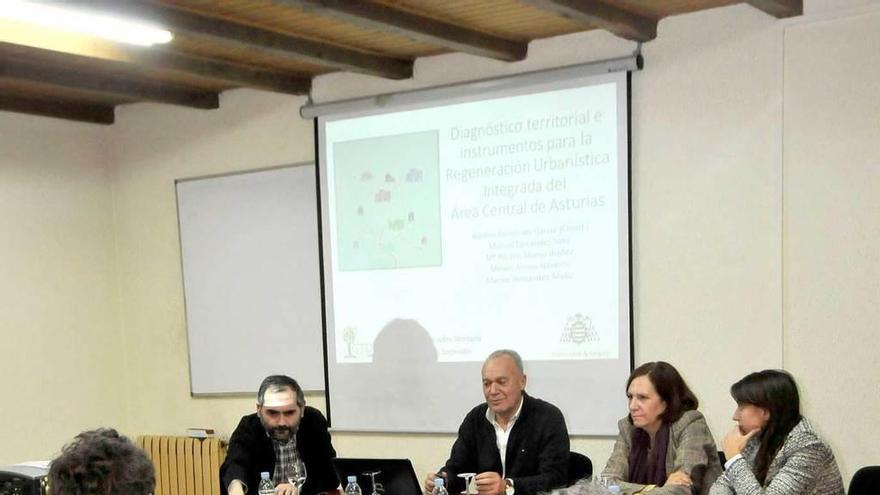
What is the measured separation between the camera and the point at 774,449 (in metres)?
3.44

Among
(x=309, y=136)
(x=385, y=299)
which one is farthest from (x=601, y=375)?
(x=309, y=136)

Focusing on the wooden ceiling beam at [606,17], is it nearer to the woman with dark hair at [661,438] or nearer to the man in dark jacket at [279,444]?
the woman with dark hair at [661,438]

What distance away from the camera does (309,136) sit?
237 inches

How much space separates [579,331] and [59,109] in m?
3.79

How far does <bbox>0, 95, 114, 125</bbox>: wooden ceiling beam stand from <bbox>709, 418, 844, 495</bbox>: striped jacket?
16.1 feet

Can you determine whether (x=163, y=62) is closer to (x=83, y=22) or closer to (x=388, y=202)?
(x=83, y=22)

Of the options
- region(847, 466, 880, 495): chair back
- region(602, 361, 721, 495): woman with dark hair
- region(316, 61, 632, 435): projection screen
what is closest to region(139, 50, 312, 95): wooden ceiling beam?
region(316, 61, 632, 435): projection screen

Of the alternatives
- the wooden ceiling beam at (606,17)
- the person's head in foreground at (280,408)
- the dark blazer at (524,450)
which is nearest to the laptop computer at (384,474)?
the dark blazer at (524,450)

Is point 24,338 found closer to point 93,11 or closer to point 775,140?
point 93,11

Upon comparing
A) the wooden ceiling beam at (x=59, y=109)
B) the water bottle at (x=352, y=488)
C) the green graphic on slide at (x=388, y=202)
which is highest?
the wooden ceiling beam at (x=59, y=109)

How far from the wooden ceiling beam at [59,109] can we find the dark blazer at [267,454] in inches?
121

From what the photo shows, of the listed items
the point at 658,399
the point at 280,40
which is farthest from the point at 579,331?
the point at 280,40

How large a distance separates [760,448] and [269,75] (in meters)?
3.57

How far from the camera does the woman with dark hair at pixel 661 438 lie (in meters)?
3.62
